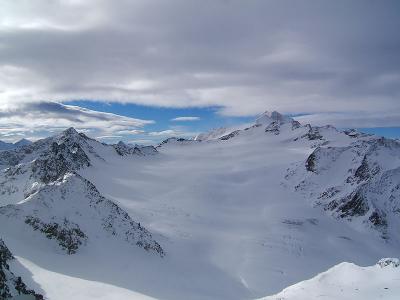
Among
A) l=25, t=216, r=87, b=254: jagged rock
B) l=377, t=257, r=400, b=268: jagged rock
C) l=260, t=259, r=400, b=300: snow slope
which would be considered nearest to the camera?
l=260, t=259, r=400, b=300: snow slope

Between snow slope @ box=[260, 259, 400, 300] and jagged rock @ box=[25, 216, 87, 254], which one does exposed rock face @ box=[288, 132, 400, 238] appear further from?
snow slope @ box=[260, 259, 400, 300]

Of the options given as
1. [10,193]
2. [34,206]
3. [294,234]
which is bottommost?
[294,234]

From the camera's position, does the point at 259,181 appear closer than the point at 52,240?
No

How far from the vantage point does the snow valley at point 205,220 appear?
108 ft

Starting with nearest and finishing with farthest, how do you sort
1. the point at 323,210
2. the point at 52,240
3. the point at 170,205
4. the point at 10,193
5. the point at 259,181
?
the point at 52,240 → the point at 10,193 → the point at 170,205 → the point at 323,210 → the point at 259,181

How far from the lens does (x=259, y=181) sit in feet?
378

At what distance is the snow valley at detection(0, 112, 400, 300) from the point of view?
3303 centimetres

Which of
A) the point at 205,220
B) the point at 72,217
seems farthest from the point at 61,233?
the point at 205,220

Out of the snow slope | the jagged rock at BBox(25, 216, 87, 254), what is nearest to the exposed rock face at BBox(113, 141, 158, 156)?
the jagged rock at BBox(25, 216, 87, 254)

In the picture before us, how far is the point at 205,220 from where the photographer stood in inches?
3150

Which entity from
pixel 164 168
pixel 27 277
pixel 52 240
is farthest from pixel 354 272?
pixel 164 168

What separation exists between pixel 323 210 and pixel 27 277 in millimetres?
78374

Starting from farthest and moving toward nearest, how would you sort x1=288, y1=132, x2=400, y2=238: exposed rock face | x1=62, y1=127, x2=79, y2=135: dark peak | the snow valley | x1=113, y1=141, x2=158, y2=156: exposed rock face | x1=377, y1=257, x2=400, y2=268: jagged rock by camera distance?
x1=113, y1=141, x2=158, y2=156: exposed rock face, x1=62, y1=127, x2=79, y2=135: dark peak, x1=288, y1=132, x2=400, y2=238: exposed rock face, the snow valley, x1=377, y1=257, x2=400, y2=268: jagged rock

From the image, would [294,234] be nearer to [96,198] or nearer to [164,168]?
[96,198]
